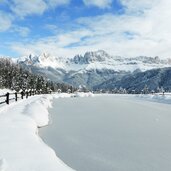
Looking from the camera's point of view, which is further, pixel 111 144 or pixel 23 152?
pixel 111 144

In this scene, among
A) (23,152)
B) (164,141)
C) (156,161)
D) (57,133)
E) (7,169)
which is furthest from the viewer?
(57,133)

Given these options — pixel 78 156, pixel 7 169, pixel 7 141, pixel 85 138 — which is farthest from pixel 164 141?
pixel 7 169

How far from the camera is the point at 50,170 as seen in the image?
10.9 metres

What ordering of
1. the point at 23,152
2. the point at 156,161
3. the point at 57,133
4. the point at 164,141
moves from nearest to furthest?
the point at 23,152 < the point at 156,161 < the point at 164,141 < the point at 57,133

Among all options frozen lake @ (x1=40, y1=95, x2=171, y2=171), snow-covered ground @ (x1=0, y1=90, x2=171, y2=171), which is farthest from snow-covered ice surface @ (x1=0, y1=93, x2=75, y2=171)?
frozen lake @ (x1=40, y1=95, x2=171, y2=171)

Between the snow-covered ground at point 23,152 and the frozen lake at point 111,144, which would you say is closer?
the snow-covered ground at point 23,152

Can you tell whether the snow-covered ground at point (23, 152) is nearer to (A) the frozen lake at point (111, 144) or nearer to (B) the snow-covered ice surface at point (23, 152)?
(B) the snow-covered ice surface at point (23, 152)

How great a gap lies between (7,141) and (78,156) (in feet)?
9.53

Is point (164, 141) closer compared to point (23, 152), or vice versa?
point (23, 152)

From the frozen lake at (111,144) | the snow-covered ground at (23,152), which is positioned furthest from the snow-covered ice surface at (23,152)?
the frozen lake at (111,144)

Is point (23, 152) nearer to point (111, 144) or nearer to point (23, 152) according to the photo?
point (23, 152)

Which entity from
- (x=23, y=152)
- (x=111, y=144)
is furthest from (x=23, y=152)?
(x=111, y=144)

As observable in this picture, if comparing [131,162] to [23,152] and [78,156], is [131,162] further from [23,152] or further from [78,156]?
[23,152]

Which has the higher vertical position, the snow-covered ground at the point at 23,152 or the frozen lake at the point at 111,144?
the snow-covered ground at the point at 23,152
